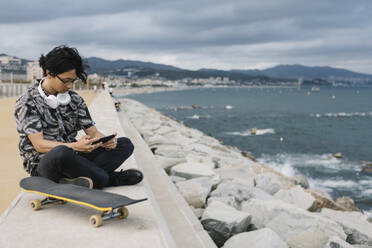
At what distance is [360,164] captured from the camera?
1586 centimetres

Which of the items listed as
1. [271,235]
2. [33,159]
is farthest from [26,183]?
[271,235]

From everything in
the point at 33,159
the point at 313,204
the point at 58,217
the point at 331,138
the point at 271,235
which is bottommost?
the point at 331,138

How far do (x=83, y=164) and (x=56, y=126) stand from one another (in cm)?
40

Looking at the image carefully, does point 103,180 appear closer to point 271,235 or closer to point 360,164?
point 271,235

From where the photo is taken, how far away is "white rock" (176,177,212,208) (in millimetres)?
4719

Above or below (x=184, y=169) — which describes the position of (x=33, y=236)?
above

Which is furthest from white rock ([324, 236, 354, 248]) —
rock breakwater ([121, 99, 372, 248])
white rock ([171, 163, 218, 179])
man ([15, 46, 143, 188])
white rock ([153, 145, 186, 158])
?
white rock ([153, 145, 186, 158])

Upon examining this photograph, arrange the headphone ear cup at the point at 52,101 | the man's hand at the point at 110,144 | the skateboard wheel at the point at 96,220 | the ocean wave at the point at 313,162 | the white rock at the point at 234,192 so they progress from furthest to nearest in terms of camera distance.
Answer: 1. the ocean wave at the point at 313,162
2. the white rock at the point at 234,192
3. the man's hand at the point at 110,144
4. the headphone ear cup at the point at 52,101
5. the skateboard wheel at the point at 96,220

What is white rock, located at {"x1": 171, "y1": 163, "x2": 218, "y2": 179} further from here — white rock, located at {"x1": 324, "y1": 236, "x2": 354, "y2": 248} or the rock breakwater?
white rock, located at {"x1": 324, "y1": 236, "x2": 354, "y2": 248}

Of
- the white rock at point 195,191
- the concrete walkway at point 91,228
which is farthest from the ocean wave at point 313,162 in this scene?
the concrete walkway at point 91,228

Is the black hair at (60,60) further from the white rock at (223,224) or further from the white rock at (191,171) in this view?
the white rock at (191,171)

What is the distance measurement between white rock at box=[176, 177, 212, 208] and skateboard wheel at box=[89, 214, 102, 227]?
7.57 feet

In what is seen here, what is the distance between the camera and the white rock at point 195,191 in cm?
472

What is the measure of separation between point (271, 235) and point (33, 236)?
1989 mm
